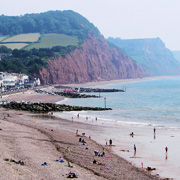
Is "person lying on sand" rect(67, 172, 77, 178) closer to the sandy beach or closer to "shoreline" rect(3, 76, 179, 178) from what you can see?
the sandy beach

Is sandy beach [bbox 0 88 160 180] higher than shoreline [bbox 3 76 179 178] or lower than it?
higher

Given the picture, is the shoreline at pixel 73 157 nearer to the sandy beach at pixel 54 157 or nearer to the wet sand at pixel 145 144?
the sandy beach at pixel 54 157

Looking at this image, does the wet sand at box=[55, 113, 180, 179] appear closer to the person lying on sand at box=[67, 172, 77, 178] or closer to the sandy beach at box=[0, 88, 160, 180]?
the sandy beach at box=[0, 88, 160, 180]

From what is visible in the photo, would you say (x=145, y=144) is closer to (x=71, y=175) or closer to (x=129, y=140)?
(x=129, y=140)

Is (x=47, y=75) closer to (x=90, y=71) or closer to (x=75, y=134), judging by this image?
(x=90, y=71)

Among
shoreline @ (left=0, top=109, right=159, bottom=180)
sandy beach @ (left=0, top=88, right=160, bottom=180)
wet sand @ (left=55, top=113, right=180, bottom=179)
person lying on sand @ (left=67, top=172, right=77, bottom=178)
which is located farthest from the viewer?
wet sand @ (left=55, top=113, right=180, bottom=179)

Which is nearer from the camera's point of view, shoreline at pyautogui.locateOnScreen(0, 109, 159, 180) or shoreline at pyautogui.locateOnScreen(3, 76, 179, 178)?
shoreline at pyautogui.locateOnScreen(0, 109, 159, 180)

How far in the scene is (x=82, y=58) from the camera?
18388 centimetres

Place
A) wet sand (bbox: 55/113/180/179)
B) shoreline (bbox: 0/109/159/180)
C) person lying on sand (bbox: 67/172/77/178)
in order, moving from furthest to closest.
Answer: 1. wet sand (bbox: 55/113/180/179)
2. shoreline (bbox: 0/109/159/180)
3. person lying on sand (bbox: 67/172/77/178)

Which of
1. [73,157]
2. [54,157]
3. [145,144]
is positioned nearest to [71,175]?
[54,157]

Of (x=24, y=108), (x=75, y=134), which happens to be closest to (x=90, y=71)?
(x=24, y=108)

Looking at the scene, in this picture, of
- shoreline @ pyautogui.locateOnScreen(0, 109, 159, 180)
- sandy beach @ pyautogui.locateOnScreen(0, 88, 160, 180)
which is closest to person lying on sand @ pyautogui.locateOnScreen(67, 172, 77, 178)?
sandy beach @ pyautogui.locateOnScreen(0, 88, 160, 180)

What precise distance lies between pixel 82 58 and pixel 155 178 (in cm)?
16210

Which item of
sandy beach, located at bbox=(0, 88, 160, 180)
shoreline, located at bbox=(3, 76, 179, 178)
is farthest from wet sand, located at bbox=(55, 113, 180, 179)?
sandy beach, located at bbox=(0, 88, 160, 180)
